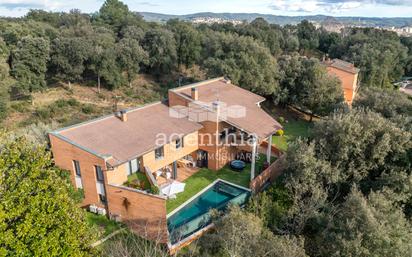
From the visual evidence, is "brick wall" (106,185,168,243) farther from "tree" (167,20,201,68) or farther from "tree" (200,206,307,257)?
"tree" (167,20,201,68)

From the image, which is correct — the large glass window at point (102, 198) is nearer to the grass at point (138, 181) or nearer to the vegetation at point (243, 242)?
the grass at point (138, 181)

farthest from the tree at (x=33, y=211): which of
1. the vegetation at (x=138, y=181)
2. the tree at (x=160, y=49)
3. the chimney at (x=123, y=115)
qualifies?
the tree at (x=160, y=49)

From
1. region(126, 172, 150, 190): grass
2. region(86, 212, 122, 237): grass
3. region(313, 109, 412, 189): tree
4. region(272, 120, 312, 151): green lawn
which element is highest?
region(313, 109, 412, 189): tree

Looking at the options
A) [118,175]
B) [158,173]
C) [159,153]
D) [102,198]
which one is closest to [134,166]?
[118,175]

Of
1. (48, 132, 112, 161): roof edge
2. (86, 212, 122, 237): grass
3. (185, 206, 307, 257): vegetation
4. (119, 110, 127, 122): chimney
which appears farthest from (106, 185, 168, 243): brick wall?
(119, 110, 127, 122): chimney

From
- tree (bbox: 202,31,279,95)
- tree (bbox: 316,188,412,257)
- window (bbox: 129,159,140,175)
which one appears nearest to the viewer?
tree (bbox: 316,188,412,257)

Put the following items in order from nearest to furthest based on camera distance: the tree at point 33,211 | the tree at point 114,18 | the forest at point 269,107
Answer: the tree at point 33,211 < the forest at point 269,107 < the tree at point 114,18

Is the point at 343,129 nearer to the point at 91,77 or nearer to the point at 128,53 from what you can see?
the point at 128,53
